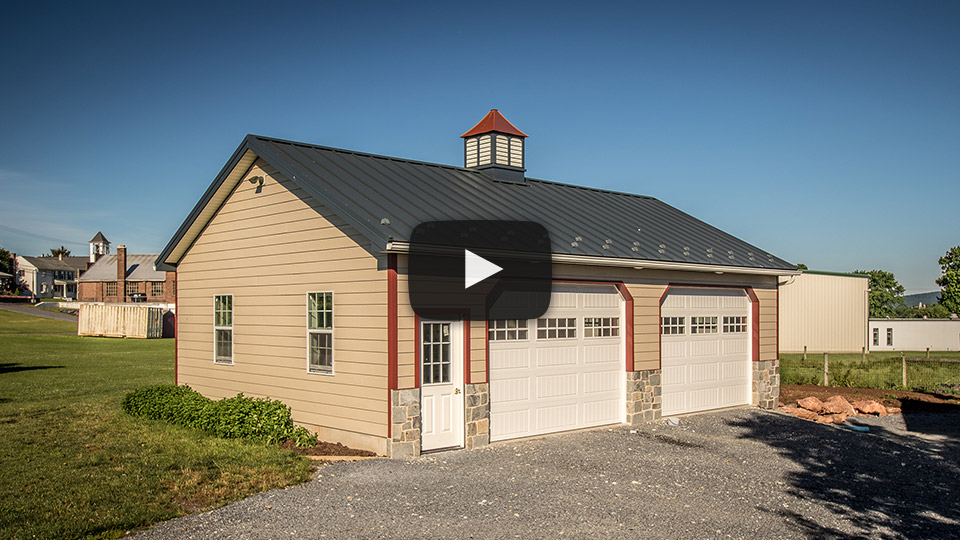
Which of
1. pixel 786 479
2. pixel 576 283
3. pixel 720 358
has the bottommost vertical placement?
pixel 786 479

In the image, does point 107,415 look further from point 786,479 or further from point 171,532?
point 786,479

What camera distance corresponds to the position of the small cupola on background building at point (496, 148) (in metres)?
16.4

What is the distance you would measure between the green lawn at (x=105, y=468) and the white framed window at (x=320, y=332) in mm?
1651

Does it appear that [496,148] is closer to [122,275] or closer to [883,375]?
[883,375]

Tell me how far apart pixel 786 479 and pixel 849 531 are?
2.21 meters

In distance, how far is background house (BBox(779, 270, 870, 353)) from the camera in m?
37.3

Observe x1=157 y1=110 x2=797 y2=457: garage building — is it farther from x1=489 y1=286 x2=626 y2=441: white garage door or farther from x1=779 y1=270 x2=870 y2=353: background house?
x1=779 y1=270 x2=870 y2=353: background house

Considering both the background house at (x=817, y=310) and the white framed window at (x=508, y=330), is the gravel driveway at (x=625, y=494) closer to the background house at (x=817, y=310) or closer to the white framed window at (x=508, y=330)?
the white framed window at (x=508, y=330)

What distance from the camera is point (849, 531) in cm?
775

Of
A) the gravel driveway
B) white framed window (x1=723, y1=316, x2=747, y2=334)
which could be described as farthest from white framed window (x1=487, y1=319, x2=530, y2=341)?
white framed window (x1=723, y1=316, x2=747, y2=334)

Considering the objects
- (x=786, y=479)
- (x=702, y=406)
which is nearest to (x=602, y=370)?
(x=702, y=406)

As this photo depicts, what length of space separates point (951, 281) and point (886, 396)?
62433 millimetres
